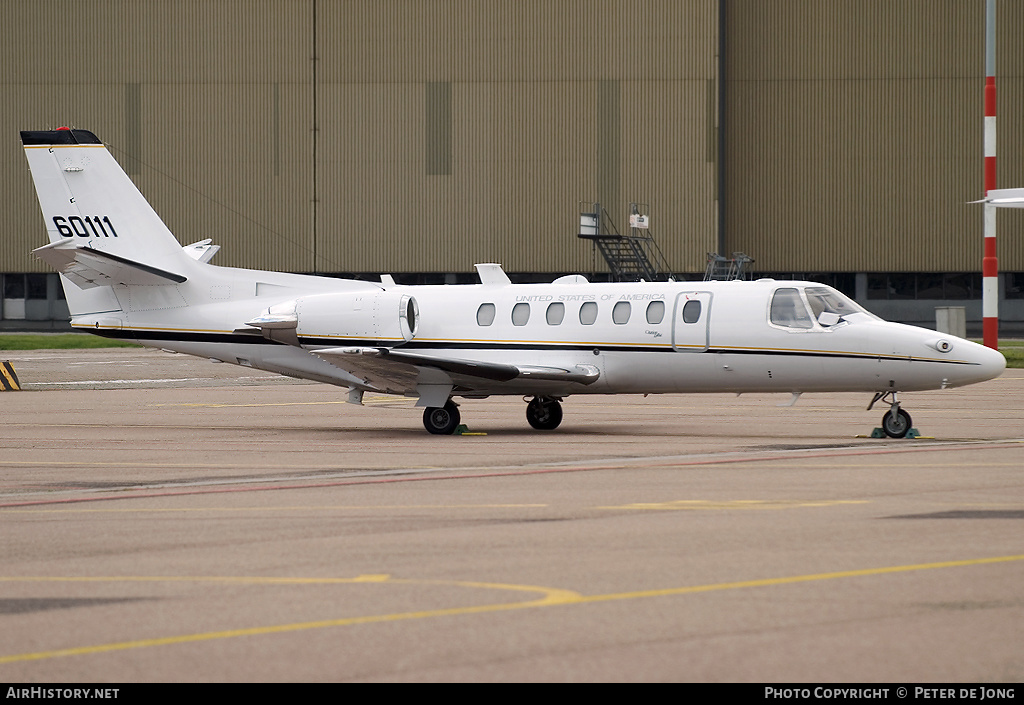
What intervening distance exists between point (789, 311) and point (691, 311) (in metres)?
1.54

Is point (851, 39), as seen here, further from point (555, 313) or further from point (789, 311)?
point (789, 311)

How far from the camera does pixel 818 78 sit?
196ft

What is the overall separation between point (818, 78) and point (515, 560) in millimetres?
53375

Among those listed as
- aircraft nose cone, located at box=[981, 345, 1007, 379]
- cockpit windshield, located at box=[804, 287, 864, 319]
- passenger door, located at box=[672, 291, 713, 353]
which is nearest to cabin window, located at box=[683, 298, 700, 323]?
passenger door, located at box=[672, 291, 713, 353]

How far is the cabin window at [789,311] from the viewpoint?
20953mm

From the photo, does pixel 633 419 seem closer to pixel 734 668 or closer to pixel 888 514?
pixel 888 514

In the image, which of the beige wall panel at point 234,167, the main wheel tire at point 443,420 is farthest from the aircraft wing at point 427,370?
the beige wall panel at point 234,167

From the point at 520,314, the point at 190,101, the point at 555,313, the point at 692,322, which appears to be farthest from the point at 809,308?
the point at 190,101

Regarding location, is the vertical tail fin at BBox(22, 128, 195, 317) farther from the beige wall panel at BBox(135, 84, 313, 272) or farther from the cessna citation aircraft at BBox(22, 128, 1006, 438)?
the beige wall panel at BBox(135, 84, 313, 272)

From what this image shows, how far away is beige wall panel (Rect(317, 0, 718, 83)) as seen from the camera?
58.0 m

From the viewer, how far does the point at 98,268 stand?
24.0m

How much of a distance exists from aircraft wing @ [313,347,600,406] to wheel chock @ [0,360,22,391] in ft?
47.5

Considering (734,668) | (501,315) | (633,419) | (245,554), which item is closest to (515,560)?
(245,554)

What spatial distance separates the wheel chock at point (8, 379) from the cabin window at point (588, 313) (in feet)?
57.6
